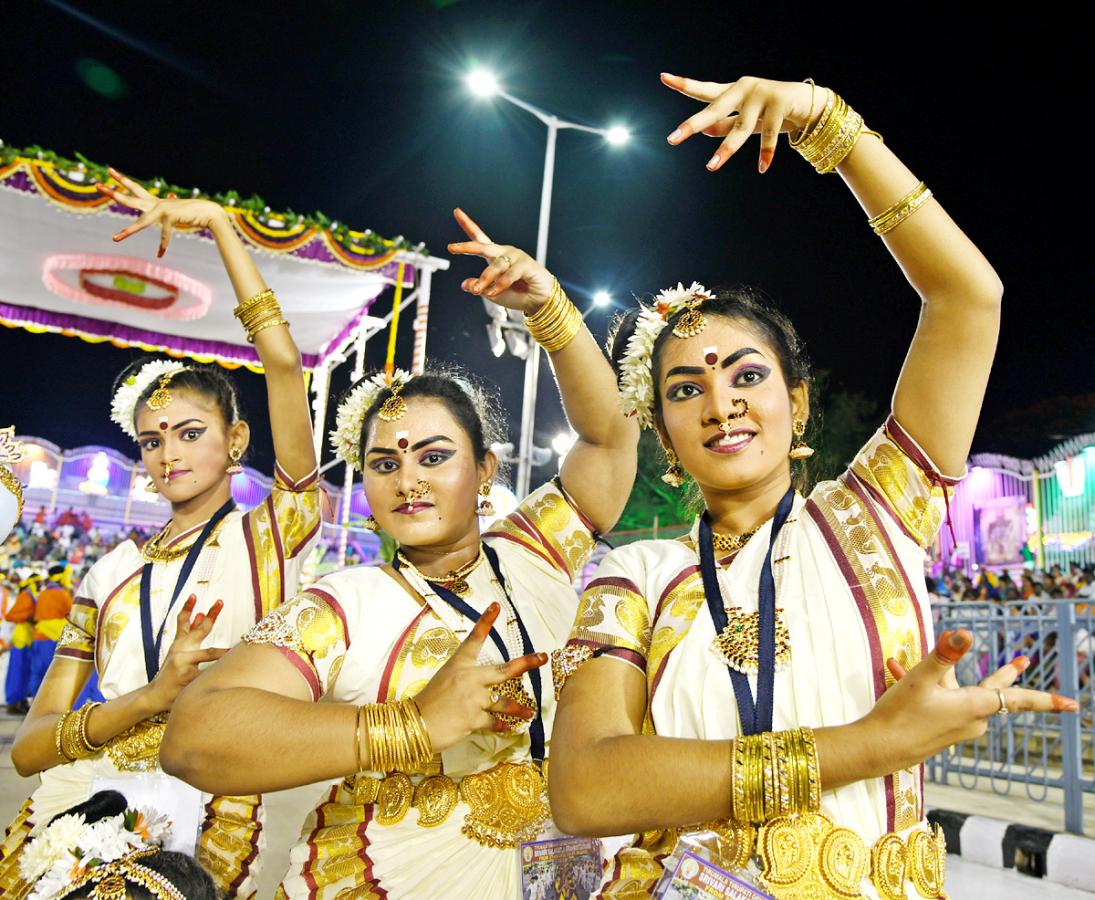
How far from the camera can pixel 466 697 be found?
192 centimetres

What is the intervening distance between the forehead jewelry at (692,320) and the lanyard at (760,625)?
41cm

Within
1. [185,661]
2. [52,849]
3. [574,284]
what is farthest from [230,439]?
[574,284]

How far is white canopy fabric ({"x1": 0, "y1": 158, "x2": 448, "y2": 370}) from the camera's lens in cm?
884

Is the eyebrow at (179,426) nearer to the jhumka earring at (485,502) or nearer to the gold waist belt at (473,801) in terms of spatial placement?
the jhumka earring at (485,502)

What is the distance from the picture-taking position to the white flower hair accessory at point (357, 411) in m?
2.83

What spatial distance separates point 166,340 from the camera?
1295 cm

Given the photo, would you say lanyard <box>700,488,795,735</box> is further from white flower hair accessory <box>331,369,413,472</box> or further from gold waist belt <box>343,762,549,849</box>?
white flower hair accessory <box>331,369,413,472</box>

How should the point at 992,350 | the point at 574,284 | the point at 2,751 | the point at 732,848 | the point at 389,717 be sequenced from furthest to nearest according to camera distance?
1. the point at 574,284
2. the point at 2,751
3. the point at 389,717
4. the point at 992,350
5. the point at 732,848

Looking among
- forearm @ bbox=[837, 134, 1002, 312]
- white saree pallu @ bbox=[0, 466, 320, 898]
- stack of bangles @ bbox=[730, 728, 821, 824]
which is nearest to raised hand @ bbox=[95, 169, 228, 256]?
white saree pallu @ bbox=[0, 466, 320, 898]

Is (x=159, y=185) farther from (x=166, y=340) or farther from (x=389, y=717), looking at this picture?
(x=389, y=717)

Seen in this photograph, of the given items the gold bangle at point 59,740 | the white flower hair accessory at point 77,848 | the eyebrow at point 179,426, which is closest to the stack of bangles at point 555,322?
the eyebrow at point 179,426

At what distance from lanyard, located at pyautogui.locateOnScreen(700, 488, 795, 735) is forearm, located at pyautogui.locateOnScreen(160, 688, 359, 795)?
79cm

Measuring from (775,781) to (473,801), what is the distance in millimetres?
1036

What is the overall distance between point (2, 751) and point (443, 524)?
9.10 metres
